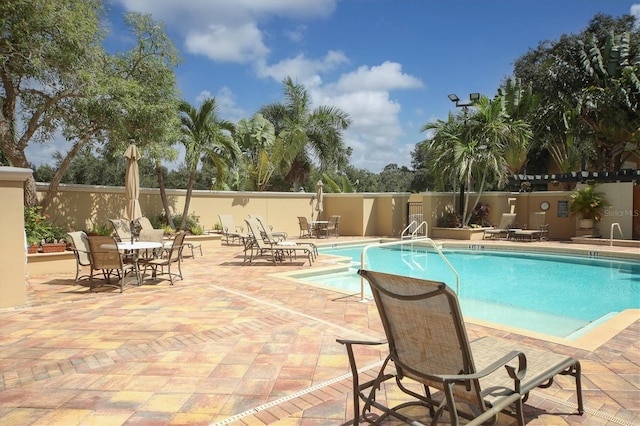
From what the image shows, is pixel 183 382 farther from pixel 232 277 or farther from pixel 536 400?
pixel 232 277

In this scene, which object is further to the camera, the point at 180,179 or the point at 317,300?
the point at 180,179

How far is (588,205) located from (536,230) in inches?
79.4

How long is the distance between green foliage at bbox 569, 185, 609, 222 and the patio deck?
12.3m

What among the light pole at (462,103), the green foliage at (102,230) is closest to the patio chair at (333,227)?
the light pole at (462,103)

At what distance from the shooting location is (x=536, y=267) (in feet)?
36.7

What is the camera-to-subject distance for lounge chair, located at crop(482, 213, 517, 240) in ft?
53.7

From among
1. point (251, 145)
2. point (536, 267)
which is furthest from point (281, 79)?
point (536, 267)

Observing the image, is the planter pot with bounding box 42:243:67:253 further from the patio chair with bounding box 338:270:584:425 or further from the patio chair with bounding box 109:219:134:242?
the patio chair with bounding box 338:270:584:425

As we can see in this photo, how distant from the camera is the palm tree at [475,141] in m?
15.6

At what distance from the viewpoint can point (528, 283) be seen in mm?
9086

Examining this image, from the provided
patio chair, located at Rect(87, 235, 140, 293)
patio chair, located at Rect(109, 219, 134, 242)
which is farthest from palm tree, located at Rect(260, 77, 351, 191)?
patio chair, located at Rect(87, 235, 140, 293)

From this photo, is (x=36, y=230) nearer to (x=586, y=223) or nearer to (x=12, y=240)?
(x=12, y=240)

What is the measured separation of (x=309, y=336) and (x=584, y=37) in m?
25.4

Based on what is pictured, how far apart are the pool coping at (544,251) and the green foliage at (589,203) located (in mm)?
3087
